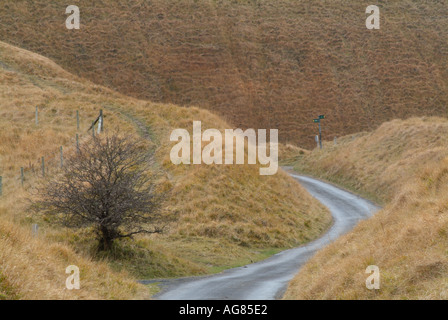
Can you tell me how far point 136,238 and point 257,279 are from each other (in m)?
5.69

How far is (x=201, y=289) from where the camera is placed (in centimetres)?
1534

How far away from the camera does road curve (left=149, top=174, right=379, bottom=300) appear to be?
14.2 m

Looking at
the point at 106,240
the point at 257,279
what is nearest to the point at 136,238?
the point at 106,240

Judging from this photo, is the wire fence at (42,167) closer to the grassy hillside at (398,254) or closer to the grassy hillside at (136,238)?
the grassy hillside at (136,238)

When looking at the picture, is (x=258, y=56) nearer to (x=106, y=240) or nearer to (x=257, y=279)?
(x=106, y=240)

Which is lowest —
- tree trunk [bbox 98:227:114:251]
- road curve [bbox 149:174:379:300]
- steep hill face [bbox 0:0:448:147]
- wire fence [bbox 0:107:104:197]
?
road curve [bbox 149:174:379:300]

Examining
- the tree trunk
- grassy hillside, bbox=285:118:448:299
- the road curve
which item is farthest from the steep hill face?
grassy hillside, bbox=285:118:448:299

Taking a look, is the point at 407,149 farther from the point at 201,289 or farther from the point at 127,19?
the point at 127,19

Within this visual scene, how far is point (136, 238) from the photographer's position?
816 inches

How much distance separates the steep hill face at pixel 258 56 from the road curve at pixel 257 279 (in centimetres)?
4044

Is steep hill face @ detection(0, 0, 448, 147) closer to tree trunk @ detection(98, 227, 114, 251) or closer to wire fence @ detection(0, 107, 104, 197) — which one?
wire fence @ detection(0, 107, 104, 197)

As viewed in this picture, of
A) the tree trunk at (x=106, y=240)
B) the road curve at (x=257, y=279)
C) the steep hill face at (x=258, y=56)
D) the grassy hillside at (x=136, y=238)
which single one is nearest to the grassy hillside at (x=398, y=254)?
the road curve at (x=257, y=279)

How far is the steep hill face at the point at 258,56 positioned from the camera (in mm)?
71812

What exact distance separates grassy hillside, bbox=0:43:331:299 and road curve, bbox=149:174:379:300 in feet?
3.27
